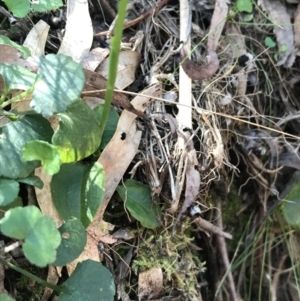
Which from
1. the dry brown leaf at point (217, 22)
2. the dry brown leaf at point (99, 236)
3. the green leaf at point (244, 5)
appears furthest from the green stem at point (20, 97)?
the green leaf at point (244, 5)

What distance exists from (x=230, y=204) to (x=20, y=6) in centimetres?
81

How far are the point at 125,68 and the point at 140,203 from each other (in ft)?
1.14

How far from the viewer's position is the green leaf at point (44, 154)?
89cm

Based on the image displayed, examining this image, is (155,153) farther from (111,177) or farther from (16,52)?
(16,52)

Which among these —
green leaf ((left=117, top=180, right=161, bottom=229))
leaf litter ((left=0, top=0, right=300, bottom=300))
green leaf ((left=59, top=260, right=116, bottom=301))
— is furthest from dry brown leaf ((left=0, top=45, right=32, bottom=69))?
green leaf ((left=59, top=260, right=116, bottom=301))

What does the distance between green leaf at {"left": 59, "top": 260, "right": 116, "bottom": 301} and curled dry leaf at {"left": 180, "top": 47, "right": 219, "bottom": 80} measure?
1.80 ft

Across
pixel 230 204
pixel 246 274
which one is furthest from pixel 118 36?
pixel 246 274

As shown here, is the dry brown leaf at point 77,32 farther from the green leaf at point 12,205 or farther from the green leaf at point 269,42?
the green leaf at point 269,42

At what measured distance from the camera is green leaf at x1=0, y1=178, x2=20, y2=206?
2.90ft

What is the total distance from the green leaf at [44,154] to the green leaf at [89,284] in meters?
0.22

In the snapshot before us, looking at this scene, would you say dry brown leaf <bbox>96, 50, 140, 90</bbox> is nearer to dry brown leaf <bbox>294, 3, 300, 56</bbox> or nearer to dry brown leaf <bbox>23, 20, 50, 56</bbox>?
dry brown leaf <bbox>23, 20, 50, 56</bbox>

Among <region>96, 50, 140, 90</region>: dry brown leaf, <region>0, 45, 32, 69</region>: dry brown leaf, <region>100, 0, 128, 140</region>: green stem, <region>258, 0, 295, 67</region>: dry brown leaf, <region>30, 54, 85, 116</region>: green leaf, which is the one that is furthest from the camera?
<region>258, 0, 295, 67</region>: dry brown leaf

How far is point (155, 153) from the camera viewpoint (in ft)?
3.75

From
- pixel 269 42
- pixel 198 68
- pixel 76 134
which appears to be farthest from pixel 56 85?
pixel 269 42
